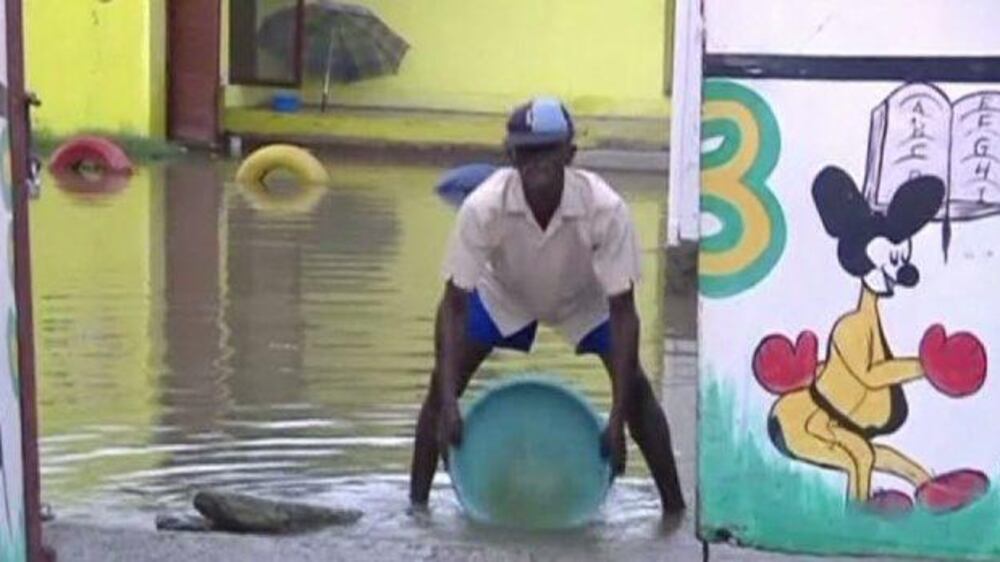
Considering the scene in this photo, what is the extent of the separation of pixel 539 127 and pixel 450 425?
96 cm

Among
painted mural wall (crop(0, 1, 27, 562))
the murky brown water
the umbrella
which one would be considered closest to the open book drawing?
painted mural wall (crop(0, 1, 27, 562))

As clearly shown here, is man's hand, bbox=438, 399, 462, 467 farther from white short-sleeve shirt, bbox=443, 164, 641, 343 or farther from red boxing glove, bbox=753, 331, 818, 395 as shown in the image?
red boxing glove, bbox=753, 331, 818, 395

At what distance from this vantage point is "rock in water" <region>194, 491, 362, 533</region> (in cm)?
731

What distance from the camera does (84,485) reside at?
8.21 metres

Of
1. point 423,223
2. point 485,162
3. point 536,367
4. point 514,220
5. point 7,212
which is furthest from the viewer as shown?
point 485,162

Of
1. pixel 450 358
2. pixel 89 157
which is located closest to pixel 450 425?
pixel 450 358

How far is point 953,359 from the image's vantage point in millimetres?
5602

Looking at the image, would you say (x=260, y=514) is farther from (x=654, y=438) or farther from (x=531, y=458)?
(x=654, y=438)

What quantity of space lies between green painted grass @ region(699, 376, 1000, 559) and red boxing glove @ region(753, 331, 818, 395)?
0.10 meters

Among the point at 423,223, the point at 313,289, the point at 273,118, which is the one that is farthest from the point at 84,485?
the point at 273,118

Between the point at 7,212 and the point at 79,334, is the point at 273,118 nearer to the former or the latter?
the point at 79,334

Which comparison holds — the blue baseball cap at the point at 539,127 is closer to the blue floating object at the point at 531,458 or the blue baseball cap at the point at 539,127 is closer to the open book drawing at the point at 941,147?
the blue floating object at the point at 531,458

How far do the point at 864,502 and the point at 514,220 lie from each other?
1.98 m

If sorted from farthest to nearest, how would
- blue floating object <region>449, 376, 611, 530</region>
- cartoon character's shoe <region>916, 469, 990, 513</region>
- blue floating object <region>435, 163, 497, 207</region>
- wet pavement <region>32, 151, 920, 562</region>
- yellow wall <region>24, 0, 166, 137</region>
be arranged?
yellow wall <region>24, 0, 166, 137</region> → blue floating object <region>435, 163, 497, 207</region> → blue floating object <region>449, 376, 611, 530</region> → wet pavement <region>32, 151, 920, 562</region> → cartoon character's shoe <region>916, 469, 990, 513</region>
